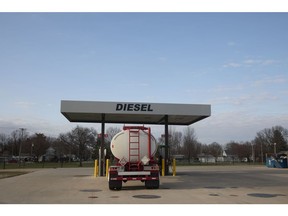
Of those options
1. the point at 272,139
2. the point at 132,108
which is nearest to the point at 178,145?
the point at 272,139

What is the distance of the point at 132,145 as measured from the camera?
53.4ft

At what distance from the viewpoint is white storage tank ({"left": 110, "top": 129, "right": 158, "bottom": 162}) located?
1614 cm

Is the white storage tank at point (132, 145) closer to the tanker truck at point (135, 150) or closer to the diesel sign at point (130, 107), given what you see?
the tanker truck at point (135, 150)

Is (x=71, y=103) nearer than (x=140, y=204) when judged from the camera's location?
No

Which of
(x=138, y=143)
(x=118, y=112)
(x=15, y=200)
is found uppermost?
(x=118, y=112)

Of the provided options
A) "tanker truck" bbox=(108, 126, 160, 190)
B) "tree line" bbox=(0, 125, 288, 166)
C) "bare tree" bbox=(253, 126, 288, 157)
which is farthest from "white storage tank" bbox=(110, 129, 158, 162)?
"bare tree" bbox=(253, 126, 288, 157)

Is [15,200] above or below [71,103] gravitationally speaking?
below

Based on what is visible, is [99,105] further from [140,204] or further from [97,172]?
[140,204]

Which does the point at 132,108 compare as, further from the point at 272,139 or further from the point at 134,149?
the point at 272,139

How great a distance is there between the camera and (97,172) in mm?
25906

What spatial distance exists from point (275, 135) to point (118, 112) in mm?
90843
